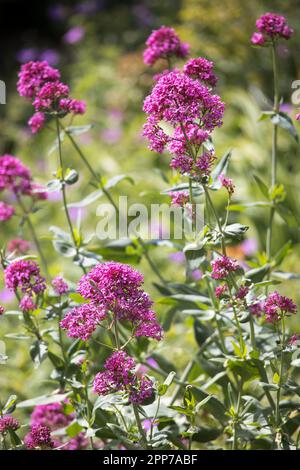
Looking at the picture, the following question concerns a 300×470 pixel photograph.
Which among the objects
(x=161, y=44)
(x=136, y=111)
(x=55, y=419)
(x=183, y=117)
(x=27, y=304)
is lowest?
(x=55, y=419)

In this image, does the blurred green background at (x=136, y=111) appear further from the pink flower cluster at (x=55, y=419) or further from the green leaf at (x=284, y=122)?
the pink flower cluster at (x=55, y=419)

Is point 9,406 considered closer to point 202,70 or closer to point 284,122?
point 202,70

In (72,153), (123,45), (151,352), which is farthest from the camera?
(123,45)

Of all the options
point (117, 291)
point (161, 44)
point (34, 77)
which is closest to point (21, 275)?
point (117, 291)

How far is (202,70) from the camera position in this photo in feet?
5.56

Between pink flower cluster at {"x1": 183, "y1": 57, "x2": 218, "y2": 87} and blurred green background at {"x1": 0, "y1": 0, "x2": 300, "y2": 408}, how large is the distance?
2.45 ft

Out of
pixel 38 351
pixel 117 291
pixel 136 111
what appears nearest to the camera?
pixel 117 291

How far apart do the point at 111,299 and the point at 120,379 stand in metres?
0.18

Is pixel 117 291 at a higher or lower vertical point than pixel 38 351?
higher

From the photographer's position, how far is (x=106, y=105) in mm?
6195

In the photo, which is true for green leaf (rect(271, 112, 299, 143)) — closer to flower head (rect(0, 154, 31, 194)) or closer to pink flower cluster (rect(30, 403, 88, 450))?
flower head (rect(0, 154, 31, 194))

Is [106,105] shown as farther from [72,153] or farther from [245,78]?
[245,78]
